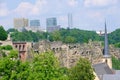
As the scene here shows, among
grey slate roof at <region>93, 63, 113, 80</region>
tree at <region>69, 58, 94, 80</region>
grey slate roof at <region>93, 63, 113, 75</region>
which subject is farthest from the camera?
grey slate roof at <region>93, 63, 113, 75</region>

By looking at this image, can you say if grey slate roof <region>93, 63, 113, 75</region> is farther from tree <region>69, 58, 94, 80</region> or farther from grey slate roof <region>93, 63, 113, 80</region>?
tree <region>69, 58, 94, 80</region>

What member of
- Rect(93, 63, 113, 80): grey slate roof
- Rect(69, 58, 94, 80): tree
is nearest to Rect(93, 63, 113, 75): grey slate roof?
Rect(93, 63, 113, 80): grey slate roof

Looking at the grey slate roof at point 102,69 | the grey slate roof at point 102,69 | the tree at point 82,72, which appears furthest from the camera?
the grey slate roof at point 102,69

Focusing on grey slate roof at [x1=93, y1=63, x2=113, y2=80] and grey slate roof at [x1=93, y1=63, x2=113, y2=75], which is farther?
grey slate roof at [x1=93, y1=63, x2=113, y2=75]

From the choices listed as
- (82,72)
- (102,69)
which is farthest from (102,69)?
(82,72)

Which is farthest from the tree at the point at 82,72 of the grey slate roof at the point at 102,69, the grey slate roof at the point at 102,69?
the grey slate roof at the point at 102,69

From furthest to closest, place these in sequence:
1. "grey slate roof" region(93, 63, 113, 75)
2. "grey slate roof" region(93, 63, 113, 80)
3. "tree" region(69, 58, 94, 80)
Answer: "grey slate roof" region(93, 63, 113, 75), "grey slate roof" region(93, 63, 113, 80), "tree" region(69, 58, 94, 80)

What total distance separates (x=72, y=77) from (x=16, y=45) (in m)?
35.8

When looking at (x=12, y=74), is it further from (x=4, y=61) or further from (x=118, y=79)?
(x=118, y=79)

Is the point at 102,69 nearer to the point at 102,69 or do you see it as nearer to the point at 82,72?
the point at 102,69

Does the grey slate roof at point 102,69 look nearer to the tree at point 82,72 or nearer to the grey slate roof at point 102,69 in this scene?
the grey slate roof at point 102,69

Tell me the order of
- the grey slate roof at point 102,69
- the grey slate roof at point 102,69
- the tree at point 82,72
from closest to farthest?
the tree at point 82,72 < the grey slate roof at point 102,69 < the grey slate roof at point 102,69

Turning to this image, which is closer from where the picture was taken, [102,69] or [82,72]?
[82,72]

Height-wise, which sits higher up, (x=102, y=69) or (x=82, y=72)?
(x=82, y=72)
